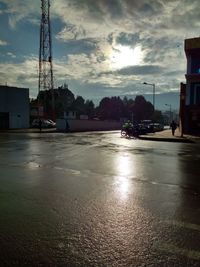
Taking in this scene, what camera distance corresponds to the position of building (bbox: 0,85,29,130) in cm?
5481

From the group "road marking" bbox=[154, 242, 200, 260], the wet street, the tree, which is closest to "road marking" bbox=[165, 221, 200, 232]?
the wet street

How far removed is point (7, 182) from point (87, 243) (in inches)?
193

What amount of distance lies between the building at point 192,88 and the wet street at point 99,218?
92.7ft

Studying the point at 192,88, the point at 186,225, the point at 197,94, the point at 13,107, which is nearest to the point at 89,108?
the point at 13,107

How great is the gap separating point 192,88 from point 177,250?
117 feet

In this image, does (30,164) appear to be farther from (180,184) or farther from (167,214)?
(167,214)

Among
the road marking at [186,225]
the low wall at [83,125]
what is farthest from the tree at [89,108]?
the road marking at [186,225]

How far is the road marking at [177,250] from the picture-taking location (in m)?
4.32

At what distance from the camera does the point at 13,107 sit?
5628cm

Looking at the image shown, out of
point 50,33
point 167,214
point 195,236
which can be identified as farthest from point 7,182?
point 50,33

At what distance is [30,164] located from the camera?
501 inches

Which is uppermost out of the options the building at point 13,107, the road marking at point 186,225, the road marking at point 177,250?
the building at point 13,107

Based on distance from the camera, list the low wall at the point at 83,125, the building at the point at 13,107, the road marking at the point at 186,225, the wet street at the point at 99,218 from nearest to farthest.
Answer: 1. the wet street at the point at 99,218
2. the road marking at the point at 186,225
3. the building at the point at 13,107
4. the low wall at the point at 83,125

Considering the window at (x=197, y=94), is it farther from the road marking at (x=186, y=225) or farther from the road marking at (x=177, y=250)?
the road marking at (x=177, y=250)
